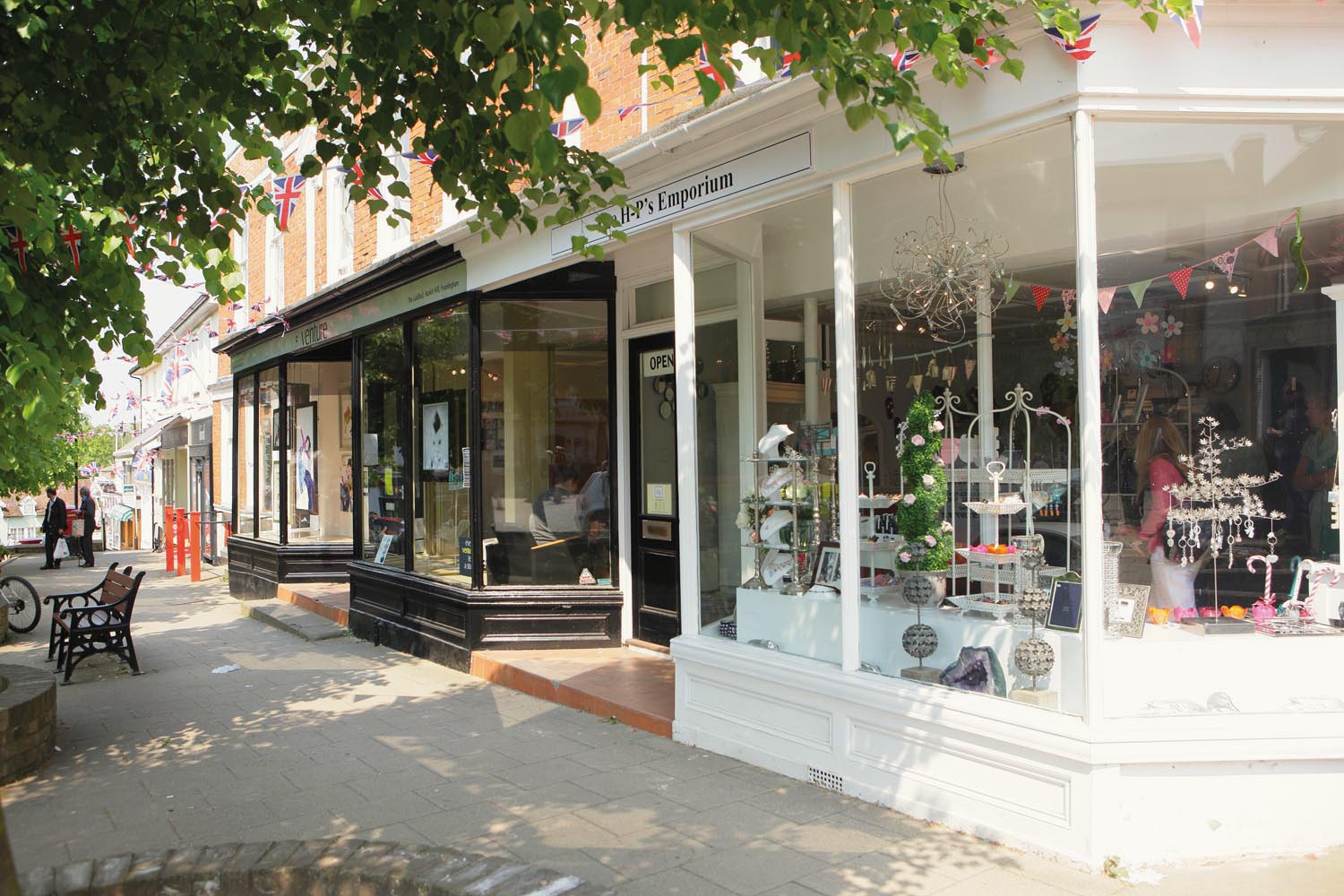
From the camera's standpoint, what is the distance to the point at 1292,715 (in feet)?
13.7

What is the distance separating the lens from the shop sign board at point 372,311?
9.08 m

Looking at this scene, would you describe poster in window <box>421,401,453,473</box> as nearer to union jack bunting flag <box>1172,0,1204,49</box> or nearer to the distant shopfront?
the distant shopfront

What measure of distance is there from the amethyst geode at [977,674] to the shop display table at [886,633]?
37 mm

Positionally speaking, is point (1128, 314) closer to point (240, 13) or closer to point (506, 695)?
point (240, 13)

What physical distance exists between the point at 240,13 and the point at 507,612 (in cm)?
541

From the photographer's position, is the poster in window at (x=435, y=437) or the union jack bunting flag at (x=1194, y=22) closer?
the union jack bunting flag at (x=1194, y=22)

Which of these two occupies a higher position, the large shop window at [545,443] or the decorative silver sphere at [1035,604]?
the large shop window at [545,443]

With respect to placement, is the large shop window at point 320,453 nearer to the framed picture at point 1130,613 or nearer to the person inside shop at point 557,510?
the person inside shop at point 557,510

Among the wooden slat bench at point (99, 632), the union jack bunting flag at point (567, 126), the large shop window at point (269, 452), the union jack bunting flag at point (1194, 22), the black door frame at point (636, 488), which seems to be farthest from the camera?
the large shop window at point (269, 452)

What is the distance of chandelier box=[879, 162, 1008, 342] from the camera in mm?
5582

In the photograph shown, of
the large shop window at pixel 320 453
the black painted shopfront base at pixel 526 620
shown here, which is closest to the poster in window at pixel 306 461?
the large shop window at pixel 320 453

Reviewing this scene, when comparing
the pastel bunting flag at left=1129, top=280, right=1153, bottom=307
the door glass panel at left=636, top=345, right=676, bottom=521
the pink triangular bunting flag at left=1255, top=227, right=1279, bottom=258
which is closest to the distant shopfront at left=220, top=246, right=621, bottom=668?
the door glass panel at left=636, top=345, right=676, bottom=521

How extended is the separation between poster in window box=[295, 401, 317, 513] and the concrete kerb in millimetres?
11027

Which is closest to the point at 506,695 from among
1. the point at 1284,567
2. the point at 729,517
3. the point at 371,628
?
the point at 729,517
